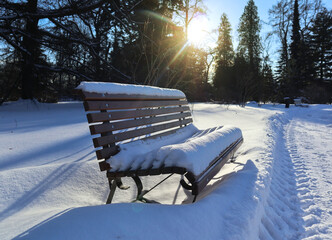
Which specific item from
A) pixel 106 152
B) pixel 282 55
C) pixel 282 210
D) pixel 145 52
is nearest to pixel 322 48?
pixel 282 55

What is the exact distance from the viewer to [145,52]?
4.62m

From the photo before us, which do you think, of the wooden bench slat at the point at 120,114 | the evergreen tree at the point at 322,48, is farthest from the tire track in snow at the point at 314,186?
the evergreen tree at the point at 322,48

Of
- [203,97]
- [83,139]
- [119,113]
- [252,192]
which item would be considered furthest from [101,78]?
[203,97]

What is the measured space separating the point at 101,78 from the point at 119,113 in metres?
7.98

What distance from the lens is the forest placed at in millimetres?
6527

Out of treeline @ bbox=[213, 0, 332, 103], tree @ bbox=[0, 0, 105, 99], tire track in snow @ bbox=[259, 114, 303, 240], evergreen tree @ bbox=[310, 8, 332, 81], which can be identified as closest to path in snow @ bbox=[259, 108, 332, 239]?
tire track in snow @ bbox=[259, 114, 303, 240]

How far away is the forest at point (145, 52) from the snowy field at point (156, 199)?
1.36 m

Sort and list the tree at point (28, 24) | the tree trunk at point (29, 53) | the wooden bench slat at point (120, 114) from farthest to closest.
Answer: the tree trunk at point (29, 53) < the tree at point (28, 24) < the wooden bench slat at point (120, 114)

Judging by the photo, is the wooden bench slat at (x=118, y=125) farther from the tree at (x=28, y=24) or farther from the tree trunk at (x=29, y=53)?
the tree trunk at (x=29, y=53)

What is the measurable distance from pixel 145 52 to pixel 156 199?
348 centimetres

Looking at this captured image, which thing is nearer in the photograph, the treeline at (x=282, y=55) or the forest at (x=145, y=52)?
the forest at (x=145, y=52)

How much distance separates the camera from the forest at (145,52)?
653 centimetres

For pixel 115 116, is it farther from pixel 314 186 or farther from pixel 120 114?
pixel 314 186

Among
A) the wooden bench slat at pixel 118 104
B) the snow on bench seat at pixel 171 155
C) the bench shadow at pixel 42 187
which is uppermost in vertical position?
the wooden bench slat at pixel 118 104
